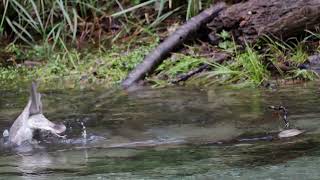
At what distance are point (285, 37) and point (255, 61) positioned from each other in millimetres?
550

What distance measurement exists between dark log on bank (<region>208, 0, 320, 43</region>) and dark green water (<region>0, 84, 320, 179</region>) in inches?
32.4

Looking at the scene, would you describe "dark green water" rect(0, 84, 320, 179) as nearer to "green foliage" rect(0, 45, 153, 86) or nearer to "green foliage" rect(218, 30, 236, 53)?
"green foliage" rect(0, 45, 153, 86)

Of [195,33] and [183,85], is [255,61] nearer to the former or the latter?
[183,85]

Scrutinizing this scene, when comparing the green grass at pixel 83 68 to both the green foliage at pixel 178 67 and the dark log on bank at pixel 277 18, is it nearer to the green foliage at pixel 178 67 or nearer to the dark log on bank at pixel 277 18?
the green foliage at pixel 178 67

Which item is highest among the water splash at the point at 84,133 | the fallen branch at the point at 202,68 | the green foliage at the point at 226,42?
the green foliage at the point at 226,42

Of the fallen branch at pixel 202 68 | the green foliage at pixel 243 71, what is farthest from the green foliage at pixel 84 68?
the green foliage at pixel 243 71

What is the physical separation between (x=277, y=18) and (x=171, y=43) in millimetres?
1005

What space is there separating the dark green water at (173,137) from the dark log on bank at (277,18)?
0.82 m

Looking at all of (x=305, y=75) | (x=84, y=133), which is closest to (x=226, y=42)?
(x=305, y=75)

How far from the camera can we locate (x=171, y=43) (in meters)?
6.16

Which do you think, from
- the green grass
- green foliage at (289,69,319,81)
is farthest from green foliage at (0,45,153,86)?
green foliage at (289,69,319,81)

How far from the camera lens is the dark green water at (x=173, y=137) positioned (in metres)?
2.88

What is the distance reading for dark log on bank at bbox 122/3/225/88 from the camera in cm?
581

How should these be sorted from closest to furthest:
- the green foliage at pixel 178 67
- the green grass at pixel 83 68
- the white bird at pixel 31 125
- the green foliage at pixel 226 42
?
the white bird at pixel 31 125
the green foliage at pixel 178 67
the green foliage at pixel 226 42
the green grass at pixel 83 68
